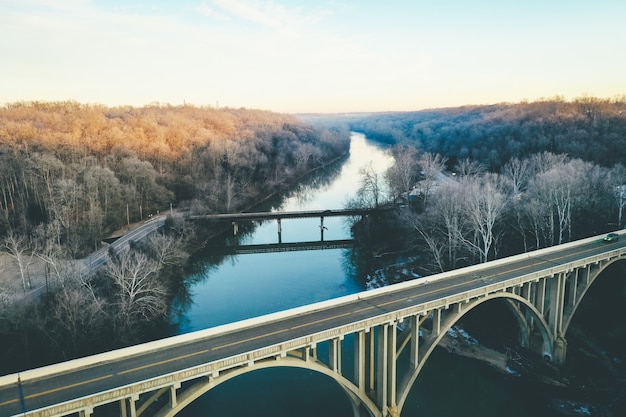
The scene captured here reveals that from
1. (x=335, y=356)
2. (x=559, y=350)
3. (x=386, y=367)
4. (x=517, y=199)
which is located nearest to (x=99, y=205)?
(x=335, y=356)

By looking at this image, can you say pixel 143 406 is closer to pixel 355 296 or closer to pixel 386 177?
pixel 355 296

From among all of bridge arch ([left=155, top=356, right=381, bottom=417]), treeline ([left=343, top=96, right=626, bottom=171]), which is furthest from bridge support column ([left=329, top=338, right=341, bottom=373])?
treeline ([left=343, top=96, right=626, bottom=171])

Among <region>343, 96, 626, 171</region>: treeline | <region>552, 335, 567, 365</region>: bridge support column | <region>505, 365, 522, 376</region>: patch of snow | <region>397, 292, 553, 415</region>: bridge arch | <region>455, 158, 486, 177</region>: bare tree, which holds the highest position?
<region>343, 96, 626, 171</region>: treeline

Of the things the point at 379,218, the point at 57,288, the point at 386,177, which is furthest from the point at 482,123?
the point at 57,288

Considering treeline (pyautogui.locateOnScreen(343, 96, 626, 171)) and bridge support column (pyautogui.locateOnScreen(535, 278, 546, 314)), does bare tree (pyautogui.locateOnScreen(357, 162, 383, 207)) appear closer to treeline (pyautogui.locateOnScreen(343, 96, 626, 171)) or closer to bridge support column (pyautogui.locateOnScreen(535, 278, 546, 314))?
treeline (pyautogui.locateOnScreen(343, 96, 626, 171))

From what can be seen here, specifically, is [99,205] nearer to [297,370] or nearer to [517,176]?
[297,370]

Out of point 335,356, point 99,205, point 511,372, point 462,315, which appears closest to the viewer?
point 335,356
